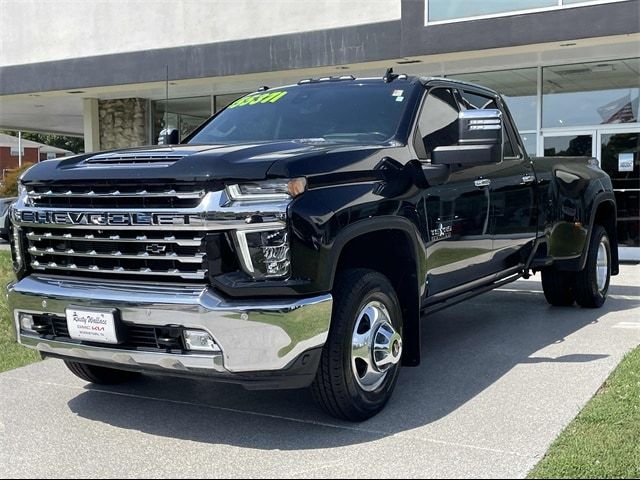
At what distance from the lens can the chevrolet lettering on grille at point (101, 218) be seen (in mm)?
3543

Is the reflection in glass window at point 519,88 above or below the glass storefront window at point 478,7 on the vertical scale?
below

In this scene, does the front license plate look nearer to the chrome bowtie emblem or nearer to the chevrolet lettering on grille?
the chrome bowtie emblem

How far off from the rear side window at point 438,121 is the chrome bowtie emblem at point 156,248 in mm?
1886

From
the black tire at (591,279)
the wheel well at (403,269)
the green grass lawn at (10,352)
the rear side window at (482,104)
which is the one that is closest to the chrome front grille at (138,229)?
the wheel well at (403,269)

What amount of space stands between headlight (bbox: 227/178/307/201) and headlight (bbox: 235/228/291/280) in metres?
0.17

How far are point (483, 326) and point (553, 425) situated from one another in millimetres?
2733

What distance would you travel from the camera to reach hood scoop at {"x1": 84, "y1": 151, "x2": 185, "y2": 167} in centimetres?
373

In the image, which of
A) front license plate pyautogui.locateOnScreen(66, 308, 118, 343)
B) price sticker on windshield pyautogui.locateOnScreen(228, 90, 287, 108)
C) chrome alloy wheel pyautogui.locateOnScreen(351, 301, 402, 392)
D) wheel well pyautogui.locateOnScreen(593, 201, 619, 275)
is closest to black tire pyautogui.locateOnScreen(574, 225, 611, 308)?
wheel well pyautogui.locateOnScreen(593, 201, 619, 275)

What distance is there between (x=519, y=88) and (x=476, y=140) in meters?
9.61

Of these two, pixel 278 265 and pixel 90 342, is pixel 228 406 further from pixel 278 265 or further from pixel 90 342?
pixel 278 265

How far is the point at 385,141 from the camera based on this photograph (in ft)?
14.9

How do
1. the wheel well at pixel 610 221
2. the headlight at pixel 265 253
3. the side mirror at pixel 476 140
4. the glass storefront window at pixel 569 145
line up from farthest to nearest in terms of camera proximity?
the glass storefront window at pixel 569 145 → the wheel well at pixel 610 221 → the side mirror at pixel 476 140 → the headlight at pixel 265 253

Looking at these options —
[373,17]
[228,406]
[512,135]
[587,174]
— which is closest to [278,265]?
[228,406]

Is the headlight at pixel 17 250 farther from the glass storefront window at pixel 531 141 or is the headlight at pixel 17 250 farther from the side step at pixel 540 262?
the glass storefront window at pixel 531 141
